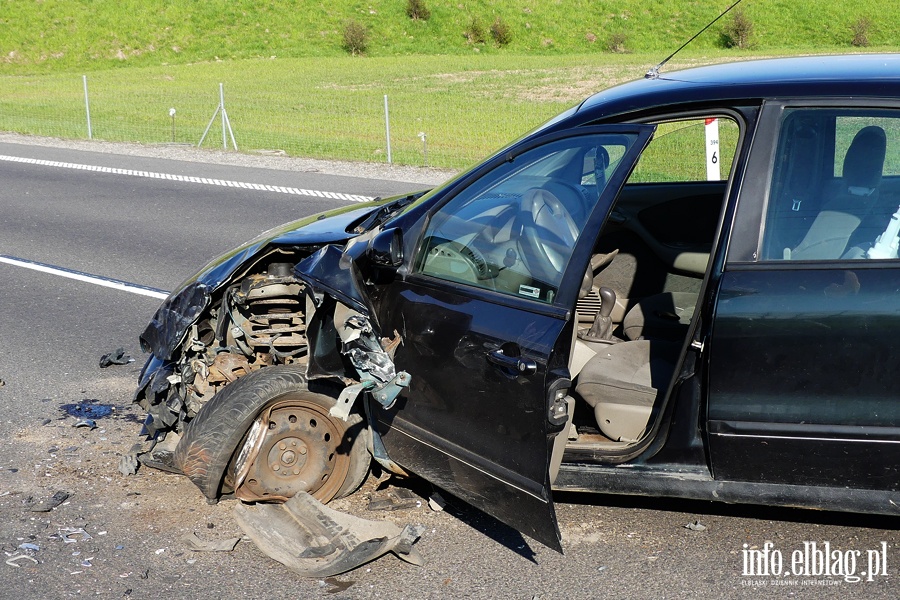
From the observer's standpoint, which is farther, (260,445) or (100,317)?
(100,317)

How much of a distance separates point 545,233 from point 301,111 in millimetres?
24807

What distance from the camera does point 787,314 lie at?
3.23m

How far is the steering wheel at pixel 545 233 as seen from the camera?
11.5ft

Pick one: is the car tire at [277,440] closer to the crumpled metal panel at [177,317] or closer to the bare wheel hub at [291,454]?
the bare wheel hub at [291,454]

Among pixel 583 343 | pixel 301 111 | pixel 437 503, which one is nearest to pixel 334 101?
pixel 301 111

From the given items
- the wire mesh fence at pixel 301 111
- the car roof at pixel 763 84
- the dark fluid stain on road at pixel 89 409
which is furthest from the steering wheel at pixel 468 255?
the wire mesh fence at pixel 301 111

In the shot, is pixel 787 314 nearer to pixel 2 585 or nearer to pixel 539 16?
pixel 2 585

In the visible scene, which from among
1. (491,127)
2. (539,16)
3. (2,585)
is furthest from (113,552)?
(539,16)

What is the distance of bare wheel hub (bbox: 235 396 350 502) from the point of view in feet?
13.6

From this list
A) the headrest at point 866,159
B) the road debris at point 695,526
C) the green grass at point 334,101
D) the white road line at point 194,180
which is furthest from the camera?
the green grass at point 334,101

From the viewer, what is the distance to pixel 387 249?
383 cm

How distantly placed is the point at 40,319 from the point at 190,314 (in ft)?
10.7

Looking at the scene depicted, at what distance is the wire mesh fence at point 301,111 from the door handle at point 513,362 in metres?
11.8

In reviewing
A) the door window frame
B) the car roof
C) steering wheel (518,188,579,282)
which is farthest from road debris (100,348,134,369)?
the car roof
